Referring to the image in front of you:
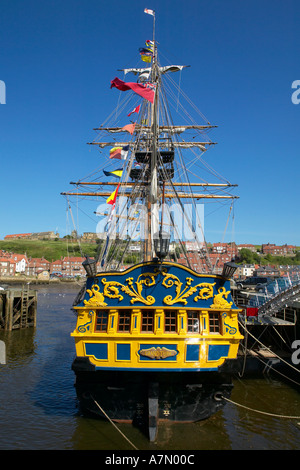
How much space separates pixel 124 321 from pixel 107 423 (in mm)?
3743

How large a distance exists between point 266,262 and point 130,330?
15606 cm

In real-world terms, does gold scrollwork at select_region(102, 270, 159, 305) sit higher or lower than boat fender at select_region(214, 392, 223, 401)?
higher

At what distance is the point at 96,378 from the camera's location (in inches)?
448

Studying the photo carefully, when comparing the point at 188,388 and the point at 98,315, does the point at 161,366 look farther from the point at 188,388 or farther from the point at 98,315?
the point at 98,315

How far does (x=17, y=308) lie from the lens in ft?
106

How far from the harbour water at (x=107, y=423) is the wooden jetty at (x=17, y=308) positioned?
10117 mm

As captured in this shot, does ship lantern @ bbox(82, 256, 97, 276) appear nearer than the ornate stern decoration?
No

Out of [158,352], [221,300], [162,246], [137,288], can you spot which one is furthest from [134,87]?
[158,352]

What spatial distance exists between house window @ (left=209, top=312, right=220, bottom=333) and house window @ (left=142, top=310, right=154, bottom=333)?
207 cm

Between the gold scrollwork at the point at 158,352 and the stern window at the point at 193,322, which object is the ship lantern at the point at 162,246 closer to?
the stern window at the point at 193,322

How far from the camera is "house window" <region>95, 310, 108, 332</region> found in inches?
465

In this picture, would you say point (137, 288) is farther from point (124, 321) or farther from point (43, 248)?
point (43, 248)

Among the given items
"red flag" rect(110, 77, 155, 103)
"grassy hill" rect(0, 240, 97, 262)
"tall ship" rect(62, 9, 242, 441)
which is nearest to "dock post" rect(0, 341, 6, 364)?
"tall ship" rect(62, 9, 242, 441)

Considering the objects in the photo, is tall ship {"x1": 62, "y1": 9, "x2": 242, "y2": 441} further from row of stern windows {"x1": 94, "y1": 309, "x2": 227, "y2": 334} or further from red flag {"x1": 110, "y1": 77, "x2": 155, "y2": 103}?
red flag {"x1": 110, "y1": 77, "x2": 155, "y2": 103}
